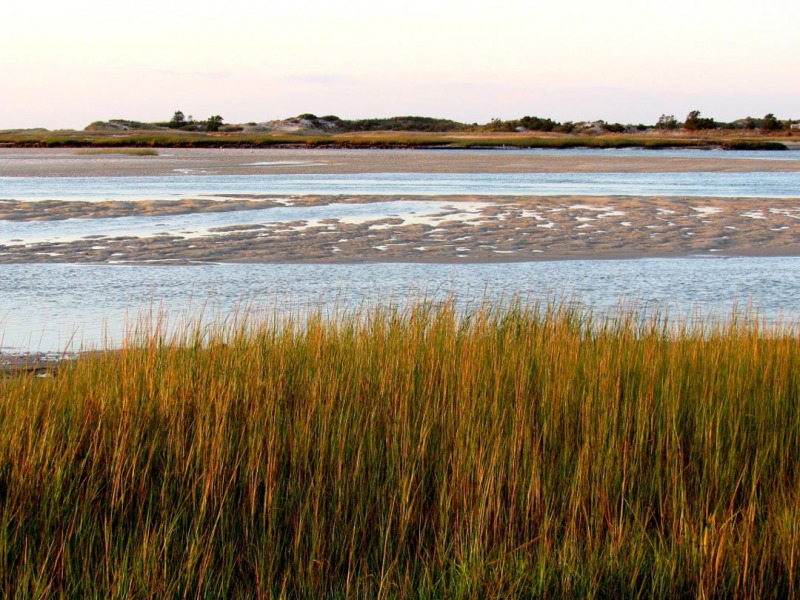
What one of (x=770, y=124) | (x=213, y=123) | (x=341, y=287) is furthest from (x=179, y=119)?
(x=341, y=287)

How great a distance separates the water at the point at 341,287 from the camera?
8125 millimetres

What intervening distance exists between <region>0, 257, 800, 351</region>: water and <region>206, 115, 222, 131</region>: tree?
276 ft

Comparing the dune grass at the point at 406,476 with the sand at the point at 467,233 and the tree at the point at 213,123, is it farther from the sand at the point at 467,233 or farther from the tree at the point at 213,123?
the tree at the point at 213,123

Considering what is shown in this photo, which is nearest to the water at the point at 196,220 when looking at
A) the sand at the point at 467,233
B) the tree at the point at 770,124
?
the sand at the point at 467,233

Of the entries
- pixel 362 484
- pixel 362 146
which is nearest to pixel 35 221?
pixel 362 484

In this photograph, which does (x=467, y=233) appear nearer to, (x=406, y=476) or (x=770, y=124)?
(x=406, y=476)

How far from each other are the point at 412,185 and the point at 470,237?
12.0 meters

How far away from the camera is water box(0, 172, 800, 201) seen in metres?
22.2

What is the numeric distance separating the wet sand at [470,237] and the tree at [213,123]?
75853 millimetres

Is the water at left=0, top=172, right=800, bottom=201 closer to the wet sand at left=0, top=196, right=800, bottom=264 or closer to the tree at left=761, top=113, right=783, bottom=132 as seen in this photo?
the wet sand at left=0, top=196, right=800, bottom=264

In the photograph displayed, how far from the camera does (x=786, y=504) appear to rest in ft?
12.1

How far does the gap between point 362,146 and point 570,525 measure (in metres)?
63.3

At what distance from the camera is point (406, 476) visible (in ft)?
12.0

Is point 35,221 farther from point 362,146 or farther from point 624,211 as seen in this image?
point 362,146
